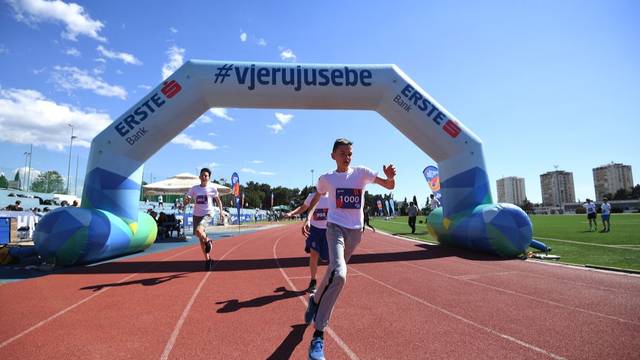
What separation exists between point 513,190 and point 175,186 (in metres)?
173

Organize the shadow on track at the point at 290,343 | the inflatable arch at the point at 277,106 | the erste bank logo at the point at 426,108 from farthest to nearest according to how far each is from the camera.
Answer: the erste bank logo at the point at 426,108 < the inflatable arch at the point at 277,106 < the shadow on track at the point at 290,343

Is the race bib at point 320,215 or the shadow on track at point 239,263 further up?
the race bib at point 320,215

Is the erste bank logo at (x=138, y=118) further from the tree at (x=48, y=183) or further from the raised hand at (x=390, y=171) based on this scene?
the tree at (x=48, y=183)

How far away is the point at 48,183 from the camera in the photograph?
7475cm

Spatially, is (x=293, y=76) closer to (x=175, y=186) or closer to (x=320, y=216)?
(x=320, y=216)

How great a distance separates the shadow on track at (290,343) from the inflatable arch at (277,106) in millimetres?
7203

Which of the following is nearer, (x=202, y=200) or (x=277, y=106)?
(x=202, y=200)

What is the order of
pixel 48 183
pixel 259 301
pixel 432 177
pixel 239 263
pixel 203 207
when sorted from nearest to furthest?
pixel 259 301 < pixel 203 207 < pixel 239 263 < pixel 432 177 < pixel 48 183

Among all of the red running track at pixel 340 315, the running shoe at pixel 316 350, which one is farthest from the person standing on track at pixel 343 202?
the red running track at pixel 340 315

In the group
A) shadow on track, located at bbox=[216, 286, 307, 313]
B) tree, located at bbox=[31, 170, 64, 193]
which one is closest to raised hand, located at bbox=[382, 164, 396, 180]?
shadow on track, located at bbox=[216, 286, 307, 313]

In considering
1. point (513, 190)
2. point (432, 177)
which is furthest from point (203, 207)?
point (513, 190)

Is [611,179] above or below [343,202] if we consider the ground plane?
above

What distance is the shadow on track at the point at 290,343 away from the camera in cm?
325

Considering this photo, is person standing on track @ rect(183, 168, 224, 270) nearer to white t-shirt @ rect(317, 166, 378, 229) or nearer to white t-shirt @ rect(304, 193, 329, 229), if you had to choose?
white t-shirt @ rect(304, 193, 329, 229)
